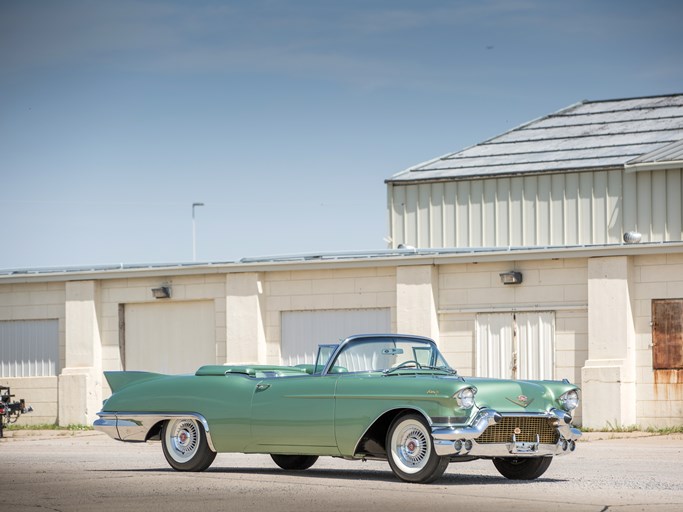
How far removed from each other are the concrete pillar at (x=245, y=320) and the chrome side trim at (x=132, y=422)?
9888 mm

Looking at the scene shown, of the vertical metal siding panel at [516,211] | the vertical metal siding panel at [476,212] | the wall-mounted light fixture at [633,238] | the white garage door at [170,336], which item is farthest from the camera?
the vertical metal siding panel at [476,212]

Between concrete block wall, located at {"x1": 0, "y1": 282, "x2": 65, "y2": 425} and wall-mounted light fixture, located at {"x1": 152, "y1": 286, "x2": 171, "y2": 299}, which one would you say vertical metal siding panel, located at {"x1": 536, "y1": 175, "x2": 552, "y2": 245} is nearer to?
wall-mounted light fixture, located at {"x1": 152, "y1": 286, "x2": 171, "y2": 299}

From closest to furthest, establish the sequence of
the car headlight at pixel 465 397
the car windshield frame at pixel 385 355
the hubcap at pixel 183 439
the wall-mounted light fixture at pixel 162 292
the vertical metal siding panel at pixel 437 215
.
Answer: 1. the car headlight at pixel 465 397
2. the car windshield frame at pixel 385 355
3. the hubcap at pixel 183 439
4. the wall-mounted light fixture at pixel 162 292
5. the vertical metal siding panel at pixel 437 215

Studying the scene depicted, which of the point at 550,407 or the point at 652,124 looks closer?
the point at 550,407

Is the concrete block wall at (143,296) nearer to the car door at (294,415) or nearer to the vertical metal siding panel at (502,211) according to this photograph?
the vertical metal siding panel at (502,211)

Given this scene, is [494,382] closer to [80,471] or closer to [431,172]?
[80,471]

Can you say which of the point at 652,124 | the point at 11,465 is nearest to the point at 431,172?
the point at 652,124

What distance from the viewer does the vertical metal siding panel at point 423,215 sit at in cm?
3088

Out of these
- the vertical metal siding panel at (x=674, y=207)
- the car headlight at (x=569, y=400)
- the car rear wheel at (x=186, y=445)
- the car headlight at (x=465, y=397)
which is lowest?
the car rear wheel at (x=186, y=445)

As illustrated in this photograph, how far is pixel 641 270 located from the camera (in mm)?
20812

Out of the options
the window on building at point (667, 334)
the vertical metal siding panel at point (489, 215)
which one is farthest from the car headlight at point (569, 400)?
the vertical metal siding panel at point (489, 215)

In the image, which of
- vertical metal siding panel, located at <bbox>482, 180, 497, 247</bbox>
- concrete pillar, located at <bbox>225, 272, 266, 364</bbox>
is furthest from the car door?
vertical metal siding panel, located at <bbox>482, 180, 497, 247</bbox>

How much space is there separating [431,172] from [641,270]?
1134 cm

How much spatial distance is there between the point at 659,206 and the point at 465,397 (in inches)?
702
